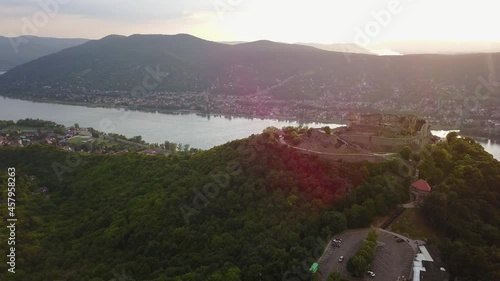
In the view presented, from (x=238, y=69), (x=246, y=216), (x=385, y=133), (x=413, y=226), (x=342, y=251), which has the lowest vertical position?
(x=342, y=251)

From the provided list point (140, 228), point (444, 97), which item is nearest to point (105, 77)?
point (444, 97)

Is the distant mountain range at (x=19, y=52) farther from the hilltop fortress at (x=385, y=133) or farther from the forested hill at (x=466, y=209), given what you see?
the forested hill at (x=466, y=209)

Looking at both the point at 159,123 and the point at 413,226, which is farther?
the point at 159,123

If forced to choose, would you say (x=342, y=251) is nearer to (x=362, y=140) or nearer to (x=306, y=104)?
(x=362, y=140)

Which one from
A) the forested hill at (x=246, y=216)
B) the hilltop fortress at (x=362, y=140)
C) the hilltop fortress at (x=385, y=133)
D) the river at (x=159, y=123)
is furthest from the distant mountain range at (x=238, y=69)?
the forested hill at (x=246, y=216)

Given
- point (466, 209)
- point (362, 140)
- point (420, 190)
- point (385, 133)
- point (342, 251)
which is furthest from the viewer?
point (385, 133)

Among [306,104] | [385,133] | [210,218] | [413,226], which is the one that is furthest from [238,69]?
[413,226]
